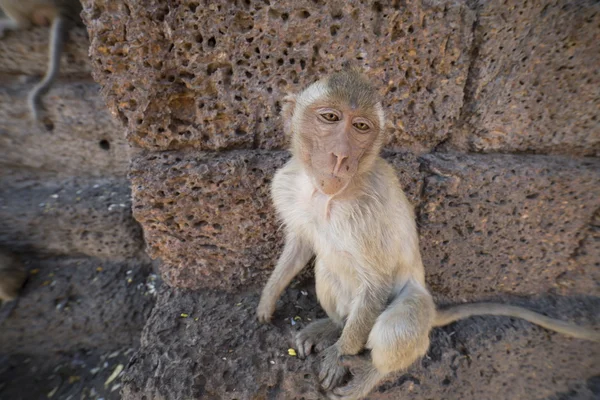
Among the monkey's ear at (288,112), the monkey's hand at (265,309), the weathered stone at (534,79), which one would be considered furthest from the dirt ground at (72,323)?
the weathered stone at (534,79)

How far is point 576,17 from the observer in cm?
166

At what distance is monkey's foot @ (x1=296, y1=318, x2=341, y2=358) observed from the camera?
1613mm

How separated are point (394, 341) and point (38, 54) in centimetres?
378

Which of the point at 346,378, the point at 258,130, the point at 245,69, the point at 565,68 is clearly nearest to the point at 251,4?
the point at 245,69

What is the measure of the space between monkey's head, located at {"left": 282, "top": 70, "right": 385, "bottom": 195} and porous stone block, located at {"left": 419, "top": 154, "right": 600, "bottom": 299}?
0.70 m

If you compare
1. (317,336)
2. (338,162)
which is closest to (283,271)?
(317,336)

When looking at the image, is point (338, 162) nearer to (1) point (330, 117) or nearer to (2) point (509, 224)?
(1) point (330, 117)

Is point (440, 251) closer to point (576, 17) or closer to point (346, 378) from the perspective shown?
point (346, 378)

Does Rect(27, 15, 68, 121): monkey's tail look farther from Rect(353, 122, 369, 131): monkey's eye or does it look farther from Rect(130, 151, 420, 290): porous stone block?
Rect(353, 122, 369, 131): monkey's eye

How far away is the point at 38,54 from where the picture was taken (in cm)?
280

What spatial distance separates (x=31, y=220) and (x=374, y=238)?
3025mm

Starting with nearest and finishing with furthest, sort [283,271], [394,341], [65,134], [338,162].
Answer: [338,162] → [394,341] → [283,271] → [65,134]

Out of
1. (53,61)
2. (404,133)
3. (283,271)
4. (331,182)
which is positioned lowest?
(283,271)

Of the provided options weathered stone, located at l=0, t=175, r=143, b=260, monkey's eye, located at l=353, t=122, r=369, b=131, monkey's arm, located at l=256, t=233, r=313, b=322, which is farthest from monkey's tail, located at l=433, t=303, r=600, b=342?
weathered stone, located at l=0, t=175, r=143, b=260
